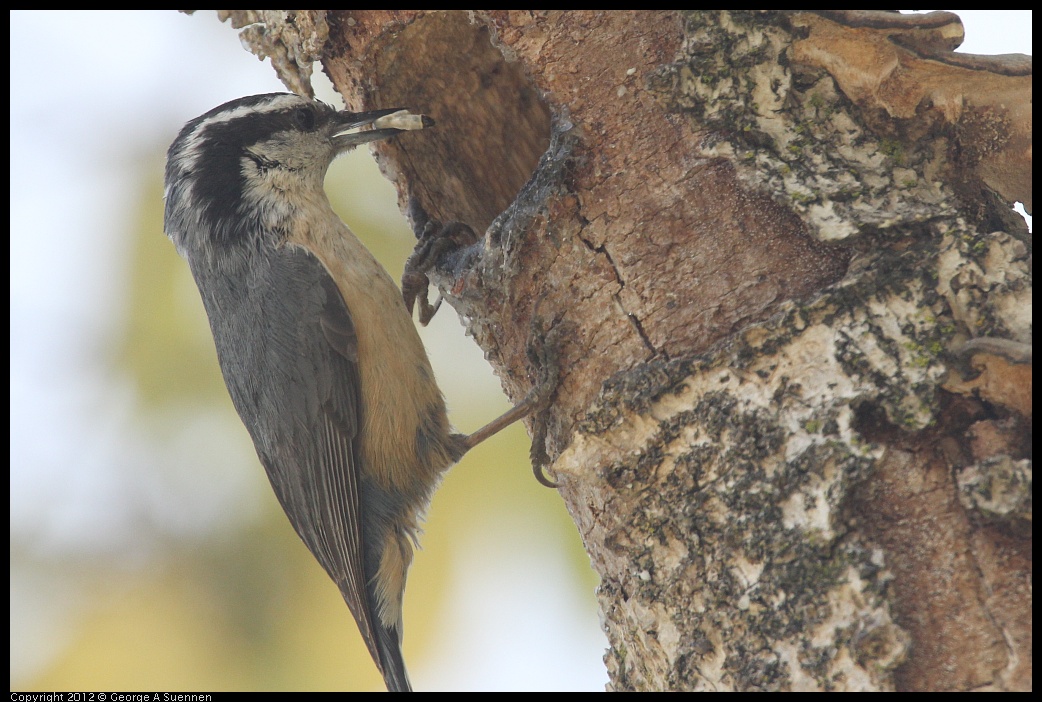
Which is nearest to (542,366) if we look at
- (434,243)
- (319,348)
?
(434,243)

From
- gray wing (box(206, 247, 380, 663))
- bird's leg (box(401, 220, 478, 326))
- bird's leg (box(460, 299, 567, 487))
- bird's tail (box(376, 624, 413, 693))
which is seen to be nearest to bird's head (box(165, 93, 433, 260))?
gray wing (box(206, 247, 380, 663))

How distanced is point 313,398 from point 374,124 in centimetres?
86

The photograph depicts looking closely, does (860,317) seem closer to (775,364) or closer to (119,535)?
(775,364)

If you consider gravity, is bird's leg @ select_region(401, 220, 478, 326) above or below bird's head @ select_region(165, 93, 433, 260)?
below

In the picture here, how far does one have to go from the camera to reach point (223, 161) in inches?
122

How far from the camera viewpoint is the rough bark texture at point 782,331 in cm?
145

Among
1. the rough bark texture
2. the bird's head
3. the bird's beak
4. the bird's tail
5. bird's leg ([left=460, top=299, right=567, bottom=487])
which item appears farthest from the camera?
the bird's head

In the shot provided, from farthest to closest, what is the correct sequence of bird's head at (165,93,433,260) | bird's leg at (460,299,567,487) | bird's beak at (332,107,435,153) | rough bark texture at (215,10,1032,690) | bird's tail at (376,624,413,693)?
bird's head at (165,93,433,260) < bird's tail at (376,624,413,693) < bird's beak at (332,107,435,153) < bird's leg at (460,299,567,487) < rough bark texture at (215,10,1032,690)

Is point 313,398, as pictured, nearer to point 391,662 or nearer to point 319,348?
point 319,348

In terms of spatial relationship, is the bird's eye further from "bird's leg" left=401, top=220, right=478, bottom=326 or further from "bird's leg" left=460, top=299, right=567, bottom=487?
"bird's leg" left=460, top=299, right=567, bottom=487

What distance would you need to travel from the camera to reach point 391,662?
2.82 meters

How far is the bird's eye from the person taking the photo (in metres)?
3.06

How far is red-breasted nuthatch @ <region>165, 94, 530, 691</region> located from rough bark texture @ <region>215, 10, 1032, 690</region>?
555 millimetres

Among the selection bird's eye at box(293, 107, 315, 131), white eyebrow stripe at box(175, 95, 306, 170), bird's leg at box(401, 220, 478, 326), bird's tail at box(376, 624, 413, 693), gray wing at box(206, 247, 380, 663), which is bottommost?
bird's tail at box(376, 624, 413, 693)
